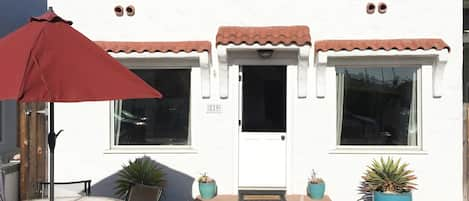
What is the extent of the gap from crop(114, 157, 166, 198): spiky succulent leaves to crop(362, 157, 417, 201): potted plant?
3232mm

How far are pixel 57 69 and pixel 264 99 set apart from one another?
15.7ft

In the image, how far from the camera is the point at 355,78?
8.60 metres

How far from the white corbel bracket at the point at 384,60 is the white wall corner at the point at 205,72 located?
1716 mm

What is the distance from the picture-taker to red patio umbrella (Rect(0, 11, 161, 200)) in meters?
4.06

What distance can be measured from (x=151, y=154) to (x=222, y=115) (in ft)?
4.33

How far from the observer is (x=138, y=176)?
812cm

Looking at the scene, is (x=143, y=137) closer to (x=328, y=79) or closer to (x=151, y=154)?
(x=151, y=154)

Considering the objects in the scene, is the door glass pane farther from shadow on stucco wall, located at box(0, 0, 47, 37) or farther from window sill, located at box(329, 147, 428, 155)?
shadow on stucco wall, located at box(0, 0, 47, 37)

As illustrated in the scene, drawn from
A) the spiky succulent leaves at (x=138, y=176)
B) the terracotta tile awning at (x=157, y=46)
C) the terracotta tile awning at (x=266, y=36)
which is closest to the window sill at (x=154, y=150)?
the spiky succulent leaves at (x=138, y=176)

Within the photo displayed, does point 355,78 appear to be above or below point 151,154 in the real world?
above

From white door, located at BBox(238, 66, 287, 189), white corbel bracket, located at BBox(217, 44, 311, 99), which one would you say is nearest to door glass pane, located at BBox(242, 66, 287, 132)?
white door, located at BBox(238, 66, 287, 189)

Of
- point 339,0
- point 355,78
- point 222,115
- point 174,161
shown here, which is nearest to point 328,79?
point 355,78

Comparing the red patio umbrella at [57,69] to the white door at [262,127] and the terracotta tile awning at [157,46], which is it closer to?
the terracotta tile awning at [157,46]

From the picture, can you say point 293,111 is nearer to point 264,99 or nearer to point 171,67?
point 264,99
